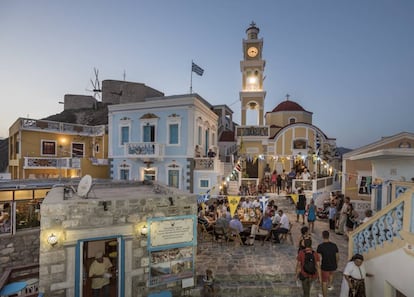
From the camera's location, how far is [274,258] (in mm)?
8609

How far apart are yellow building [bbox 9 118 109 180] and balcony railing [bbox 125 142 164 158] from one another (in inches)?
237

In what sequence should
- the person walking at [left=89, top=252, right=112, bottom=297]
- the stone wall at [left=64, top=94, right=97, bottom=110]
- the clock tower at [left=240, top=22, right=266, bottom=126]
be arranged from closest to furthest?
1. the person walking at [left=89, top=252, right=112, bottom=297]
2. the clock tower at [left=240, top=22, right=266, bottom=126]
3. the stone wall at [left=64, top=94, right=97, bottom=110]

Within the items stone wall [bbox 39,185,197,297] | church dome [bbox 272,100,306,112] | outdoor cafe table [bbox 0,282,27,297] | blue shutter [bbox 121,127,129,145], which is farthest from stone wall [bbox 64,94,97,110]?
stone wall [bbox 39,185,197,297]

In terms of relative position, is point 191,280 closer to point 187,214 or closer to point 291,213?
point 187,214

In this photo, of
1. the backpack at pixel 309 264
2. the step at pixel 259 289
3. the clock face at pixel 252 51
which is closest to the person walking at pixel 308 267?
the backpack at pixel 309 264

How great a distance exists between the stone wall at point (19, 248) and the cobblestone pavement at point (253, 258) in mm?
8314

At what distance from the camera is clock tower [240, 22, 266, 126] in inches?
850

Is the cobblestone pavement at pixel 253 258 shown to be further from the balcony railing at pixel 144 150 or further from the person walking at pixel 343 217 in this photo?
A: the balcony railing at pixel 144 150

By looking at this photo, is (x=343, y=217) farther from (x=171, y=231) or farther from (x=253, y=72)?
(x=253, y=72)

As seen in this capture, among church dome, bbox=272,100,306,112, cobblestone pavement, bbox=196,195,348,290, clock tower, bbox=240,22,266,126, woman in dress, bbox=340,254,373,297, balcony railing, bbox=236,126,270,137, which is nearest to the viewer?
woman in dress, bbox=340,254,373,297

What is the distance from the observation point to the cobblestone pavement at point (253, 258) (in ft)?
25.1

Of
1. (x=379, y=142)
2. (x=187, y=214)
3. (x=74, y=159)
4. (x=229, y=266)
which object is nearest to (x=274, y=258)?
(x=229, y=266)

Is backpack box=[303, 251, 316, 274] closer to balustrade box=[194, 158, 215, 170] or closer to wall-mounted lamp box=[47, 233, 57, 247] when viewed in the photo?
wall-mounted lamp box=[47, 233, 57, 247]

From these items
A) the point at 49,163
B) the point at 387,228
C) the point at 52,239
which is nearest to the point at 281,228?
the point at 387,228
